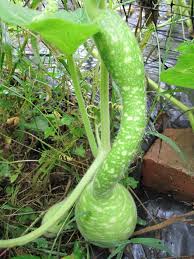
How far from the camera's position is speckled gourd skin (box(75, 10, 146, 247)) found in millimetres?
779

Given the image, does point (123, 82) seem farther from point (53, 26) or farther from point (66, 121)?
point (66, 121)

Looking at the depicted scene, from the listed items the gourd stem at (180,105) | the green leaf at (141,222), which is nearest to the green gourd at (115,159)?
the green leaf at (141,222)

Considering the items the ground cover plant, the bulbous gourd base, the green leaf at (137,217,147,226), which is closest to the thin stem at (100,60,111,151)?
the ground cover plant

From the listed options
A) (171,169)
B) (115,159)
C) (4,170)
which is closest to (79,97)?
(115,159)

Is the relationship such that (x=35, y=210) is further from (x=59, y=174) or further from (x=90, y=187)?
(x=90, y=187)

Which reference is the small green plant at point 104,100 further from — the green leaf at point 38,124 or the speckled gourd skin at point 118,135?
the green leaf at point 38,124

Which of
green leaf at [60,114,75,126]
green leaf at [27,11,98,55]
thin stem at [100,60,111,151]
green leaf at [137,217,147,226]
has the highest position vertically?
green leaf at [27,11,98,55]

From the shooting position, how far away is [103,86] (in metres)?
0.93

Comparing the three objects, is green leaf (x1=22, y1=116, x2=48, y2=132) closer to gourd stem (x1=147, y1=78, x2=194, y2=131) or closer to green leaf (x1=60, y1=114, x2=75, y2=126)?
green leaf (x1=60, y1=114, x2=75, y2=126)

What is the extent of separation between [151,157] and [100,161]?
398 mm

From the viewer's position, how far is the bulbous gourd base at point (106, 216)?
3.39 feet

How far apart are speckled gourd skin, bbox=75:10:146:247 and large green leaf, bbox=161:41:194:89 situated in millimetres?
132

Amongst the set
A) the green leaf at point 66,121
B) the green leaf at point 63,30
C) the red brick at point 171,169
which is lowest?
the red brick at point 171,169

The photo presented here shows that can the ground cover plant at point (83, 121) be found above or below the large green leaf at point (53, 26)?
below
